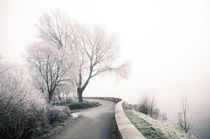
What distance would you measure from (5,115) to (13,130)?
2.82 ft

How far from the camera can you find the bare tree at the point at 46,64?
10.5 m

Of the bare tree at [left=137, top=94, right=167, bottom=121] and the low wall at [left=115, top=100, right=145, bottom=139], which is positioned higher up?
the low wall at [left=115, top=100, right=145, bottom=139]

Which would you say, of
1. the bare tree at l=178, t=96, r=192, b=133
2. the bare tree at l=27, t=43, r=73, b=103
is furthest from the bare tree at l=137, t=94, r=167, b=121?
the bare tree at l=27, t=43, r=73, b=103

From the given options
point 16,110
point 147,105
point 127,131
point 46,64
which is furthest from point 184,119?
point 16,110

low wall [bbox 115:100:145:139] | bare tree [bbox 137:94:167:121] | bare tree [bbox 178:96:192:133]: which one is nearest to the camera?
low wall [bbox 115:100:145:139]

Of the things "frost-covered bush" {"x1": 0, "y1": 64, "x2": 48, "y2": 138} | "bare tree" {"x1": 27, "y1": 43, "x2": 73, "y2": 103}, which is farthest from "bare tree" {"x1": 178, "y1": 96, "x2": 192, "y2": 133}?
"frost-covered bush" {"x1": 0, "y1": 64, "x2": 48, "y2": 138}

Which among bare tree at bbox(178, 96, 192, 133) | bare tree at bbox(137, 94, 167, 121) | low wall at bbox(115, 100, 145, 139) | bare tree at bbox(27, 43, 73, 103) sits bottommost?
bare tree at bbox(178, 96, 192, 133)

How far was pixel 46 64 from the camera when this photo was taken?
1058cm

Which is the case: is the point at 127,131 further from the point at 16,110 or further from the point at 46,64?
the point at 46,64

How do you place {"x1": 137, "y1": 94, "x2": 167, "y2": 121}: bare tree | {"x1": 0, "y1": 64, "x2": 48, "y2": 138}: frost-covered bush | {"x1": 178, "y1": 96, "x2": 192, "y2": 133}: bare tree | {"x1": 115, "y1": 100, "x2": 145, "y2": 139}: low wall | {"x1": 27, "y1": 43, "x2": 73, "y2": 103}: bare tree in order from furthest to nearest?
{"x1": 178, "y1": 96, "x2": 192, "y2": 133}: bare tree → {"x1": 137, "y1": 94, "x2": 167, "y2": 121}: bare tree → {"x1": 27, "y1": 43, "x2": 73, "y2": 103}: bare tree → {"x1": 0, "y1": 64, "x2": 48, "y2": 138}: frost-covered bush → {"x1": 115, "y1": 100, "x2": 145, "y2": 139}: low wall

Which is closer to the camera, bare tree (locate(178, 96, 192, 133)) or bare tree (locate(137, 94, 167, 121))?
bare tree (locate(137, 94, 167, 121))

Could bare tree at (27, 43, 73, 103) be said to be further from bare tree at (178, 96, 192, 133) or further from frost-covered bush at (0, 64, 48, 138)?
A: bare tree at (178, 96, 192, 133)

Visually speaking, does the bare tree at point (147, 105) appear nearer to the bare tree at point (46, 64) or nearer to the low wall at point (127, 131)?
the bare tree at point (46, 64)

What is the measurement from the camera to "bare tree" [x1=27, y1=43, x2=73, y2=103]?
10488mm
